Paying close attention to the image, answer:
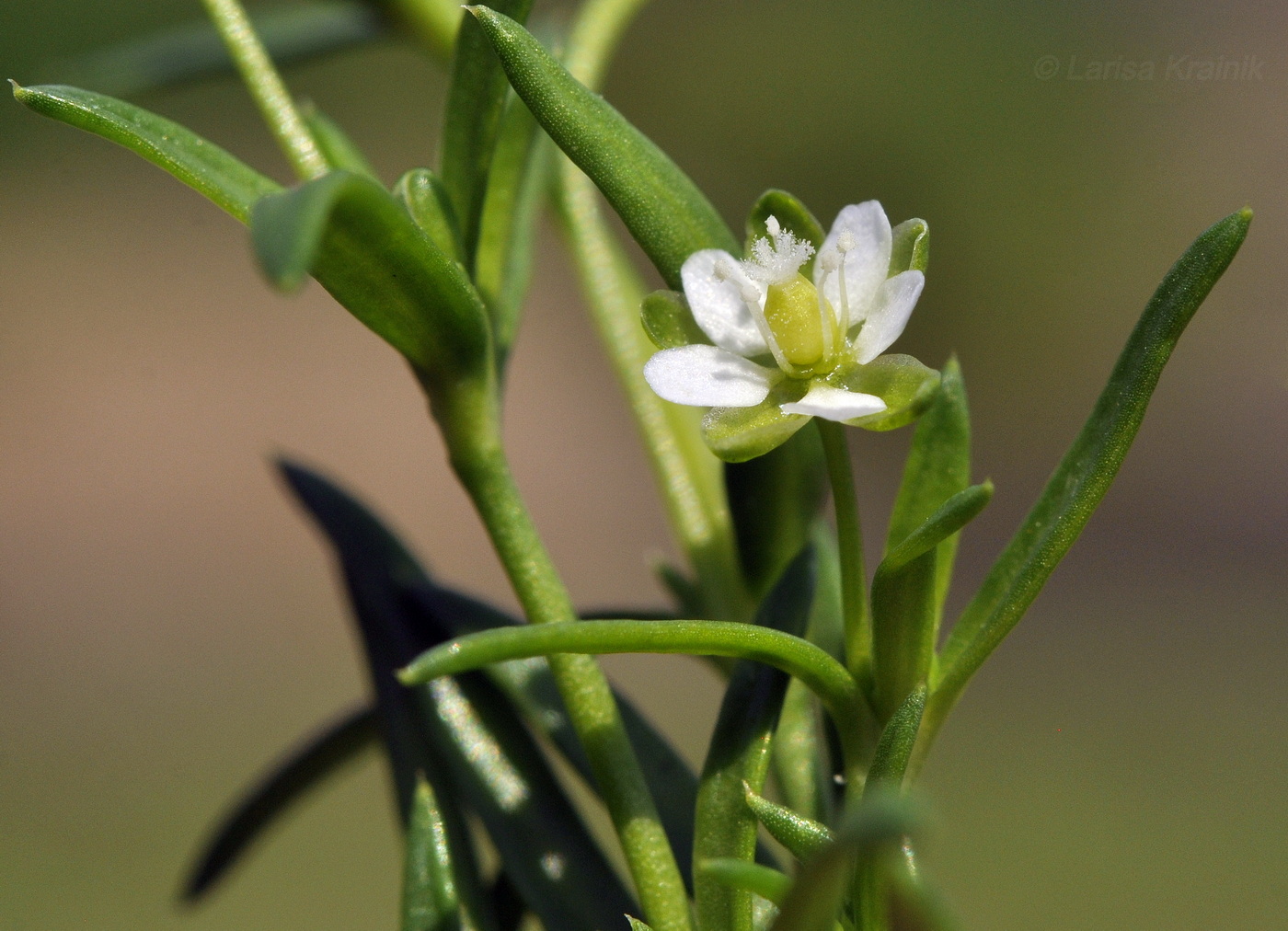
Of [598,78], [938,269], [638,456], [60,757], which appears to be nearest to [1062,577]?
[938,269]

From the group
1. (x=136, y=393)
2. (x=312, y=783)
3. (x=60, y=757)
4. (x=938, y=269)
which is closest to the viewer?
(x=312, y=783)

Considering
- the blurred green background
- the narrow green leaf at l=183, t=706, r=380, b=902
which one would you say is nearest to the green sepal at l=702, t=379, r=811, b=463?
the narrow green leaf at l=183, t=706, r=380, b=902

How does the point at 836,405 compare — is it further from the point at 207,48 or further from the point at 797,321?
the point at 207,48

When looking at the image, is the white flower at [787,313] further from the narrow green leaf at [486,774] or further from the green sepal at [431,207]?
the narrow green leaf at [486,774]

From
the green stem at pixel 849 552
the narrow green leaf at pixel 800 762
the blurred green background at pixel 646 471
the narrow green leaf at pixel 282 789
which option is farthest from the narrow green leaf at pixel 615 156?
the blurred green background at pixel 646 471

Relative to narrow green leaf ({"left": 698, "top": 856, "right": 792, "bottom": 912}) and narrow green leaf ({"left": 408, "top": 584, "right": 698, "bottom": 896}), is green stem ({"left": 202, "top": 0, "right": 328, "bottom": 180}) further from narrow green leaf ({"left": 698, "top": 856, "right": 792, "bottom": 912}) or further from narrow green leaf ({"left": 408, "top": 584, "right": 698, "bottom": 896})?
narrow green leaf ({"left": 698, "top": 856, "right": 792, "bottom": 912})

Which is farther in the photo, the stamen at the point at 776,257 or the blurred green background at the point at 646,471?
the blurred green background at the point at 646,471

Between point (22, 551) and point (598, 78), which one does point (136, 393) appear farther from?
point (598, 78)
